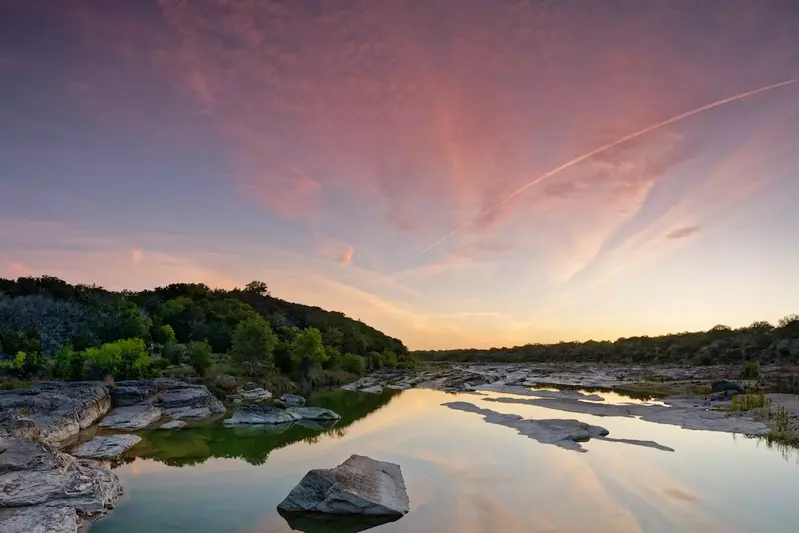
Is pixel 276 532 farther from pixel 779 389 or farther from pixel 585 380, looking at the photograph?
pixel 585 380

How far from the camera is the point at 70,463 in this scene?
65.0 ft

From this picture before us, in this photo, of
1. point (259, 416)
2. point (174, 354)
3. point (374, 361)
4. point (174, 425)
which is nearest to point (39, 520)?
point (174, 425)

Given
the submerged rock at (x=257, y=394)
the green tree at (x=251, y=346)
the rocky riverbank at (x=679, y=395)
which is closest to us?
the rocky riverbank at (x=679, y=395)

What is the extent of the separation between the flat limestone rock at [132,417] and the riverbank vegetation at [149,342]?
730 centimetres

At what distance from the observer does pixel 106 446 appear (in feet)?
88.6

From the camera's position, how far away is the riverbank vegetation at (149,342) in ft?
153

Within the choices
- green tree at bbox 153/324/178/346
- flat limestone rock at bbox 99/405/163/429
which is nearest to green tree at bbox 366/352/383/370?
green tree at bbox 153/324/178/346

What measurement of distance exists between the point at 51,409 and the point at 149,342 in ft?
161

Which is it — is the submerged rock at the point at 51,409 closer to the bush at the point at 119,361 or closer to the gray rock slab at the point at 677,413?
the bush at the point at 119,361

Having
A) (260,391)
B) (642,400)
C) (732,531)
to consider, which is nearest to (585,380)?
(642,400)

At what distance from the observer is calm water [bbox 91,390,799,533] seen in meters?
16.3

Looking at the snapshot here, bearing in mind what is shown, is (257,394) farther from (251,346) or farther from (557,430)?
(557,430)

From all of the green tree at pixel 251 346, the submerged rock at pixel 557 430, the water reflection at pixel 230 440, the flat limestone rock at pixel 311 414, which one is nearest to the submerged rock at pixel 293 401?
the water reflection at pixel 230 440

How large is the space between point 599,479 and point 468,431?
1317 cm
